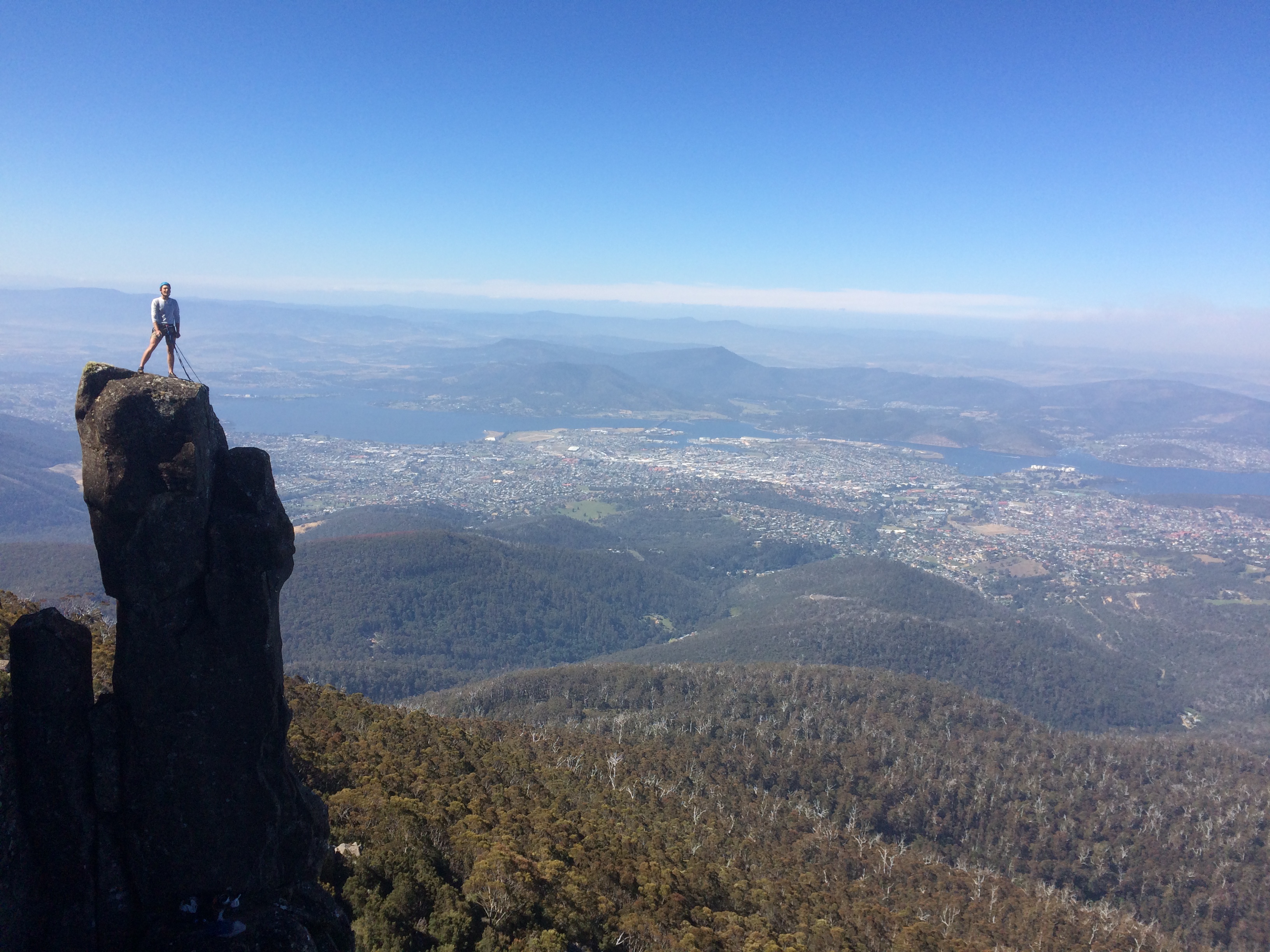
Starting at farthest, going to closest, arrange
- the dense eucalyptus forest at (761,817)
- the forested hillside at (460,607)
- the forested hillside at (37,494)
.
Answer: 1. the forested hillside at (37,494)
2. the forested hillside at (460,607)
3. the dense eucalyptus forest at (761,817)

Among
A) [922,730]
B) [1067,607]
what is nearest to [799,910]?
[922,730]

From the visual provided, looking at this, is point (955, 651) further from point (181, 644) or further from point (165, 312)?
point (165, 312)

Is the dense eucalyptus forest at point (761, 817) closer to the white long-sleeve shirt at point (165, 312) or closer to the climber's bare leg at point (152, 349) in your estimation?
the climber's bare leg at point (152, 349)

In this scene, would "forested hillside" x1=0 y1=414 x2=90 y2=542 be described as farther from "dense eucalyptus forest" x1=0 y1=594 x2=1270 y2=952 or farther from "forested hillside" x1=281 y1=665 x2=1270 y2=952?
"forested hillside" x1=281 y1=665 x2=1270 y2=952

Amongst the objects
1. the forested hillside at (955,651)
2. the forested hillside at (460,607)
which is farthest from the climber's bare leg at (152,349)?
the forested hillside at (955,651)

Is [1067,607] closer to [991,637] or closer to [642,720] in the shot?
[991,637]

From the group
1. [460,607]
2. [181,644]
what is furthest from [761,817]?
[460,607]

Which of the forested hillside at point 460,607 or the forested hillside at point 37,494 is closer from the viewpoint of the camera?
the forested hillside at point 460,607
